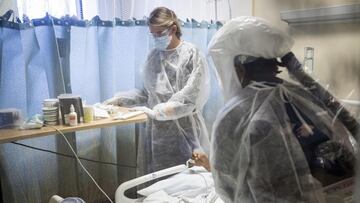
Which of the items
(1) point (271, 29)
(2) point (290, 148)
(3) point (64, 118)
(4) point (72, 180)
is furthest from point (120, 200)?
(1) point (271, 29)

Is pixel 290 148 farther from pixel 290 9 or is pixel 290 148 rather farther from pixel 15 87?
pixel 15 87

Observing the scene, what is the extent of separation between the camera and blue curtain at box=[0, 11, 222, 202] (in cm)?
151

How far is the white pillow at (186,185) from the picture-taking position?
1273 millimetres

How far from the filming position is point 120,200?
1.25 meters

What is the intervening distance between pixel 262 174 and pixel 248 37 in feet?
1.24

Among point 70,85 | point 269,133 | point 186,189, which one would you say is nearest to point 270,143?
point 269,133

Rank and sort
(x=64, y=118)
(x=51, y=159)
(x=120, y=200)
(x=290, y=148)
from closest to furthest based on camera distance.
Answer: (x=290, y=148) → (x=120, y=200) → (x=64, y=118) → (x=51, y=159)

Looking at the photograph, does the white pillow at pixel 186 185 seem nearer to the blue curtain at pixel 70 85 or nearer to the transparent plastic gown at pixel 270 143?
the transparent plastic gown at pixel 270 143

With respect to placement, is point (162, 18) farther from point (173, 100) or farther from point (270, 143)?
point (270, 143)

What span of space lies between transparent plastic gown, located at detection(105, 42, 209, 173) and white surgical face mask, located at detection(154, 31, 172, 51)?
38mm

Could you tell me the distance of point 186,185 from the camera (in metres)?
1.30

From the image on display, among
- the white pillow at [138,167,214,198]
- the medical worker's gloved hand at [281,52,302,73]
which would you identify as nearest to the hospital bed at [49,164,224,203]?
the white pillow at [138,167,214,198]

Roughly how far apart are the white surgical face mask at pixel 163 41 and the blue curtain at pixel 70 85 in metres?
0.12

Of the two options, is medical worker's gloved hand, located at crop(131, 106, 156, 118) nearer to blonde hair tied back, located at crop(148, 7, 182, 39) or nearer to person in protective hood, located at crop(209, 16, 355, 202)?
blonde hair tied back, located at crop(148, 7, 182, 39)
